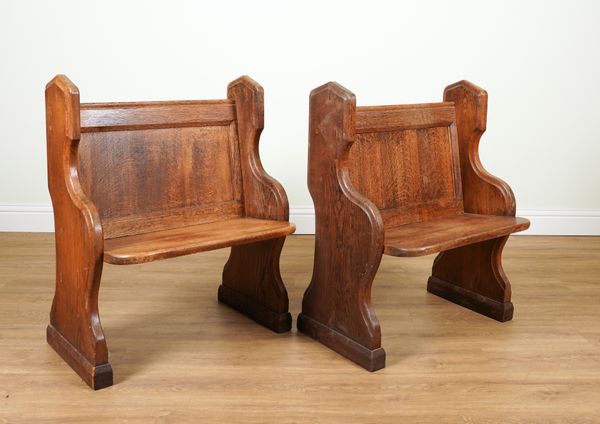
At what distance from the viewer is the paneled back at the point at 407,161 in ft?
9.05

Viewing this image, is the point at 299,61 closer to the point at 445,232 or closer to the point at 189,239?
the point at 445,232

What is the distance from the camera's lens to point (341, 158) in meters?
2.54

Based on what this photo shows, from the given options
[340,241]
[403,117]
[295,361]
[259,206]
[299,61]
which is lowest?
[295,361]

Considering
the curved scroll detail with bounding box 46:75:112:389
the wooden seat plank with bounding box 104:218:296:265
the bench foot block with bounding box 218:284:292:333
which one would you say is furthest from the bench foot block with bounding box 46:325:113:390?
the bench foot block with bounding box 218:284:292:333

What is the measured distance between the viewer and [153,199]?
2688 millimetres

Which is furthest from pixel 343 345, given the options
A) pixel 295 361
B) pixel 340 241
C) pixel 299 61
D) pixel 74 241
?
pixel 299 61

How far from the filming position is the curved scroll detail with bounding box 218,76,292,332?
9.10ft

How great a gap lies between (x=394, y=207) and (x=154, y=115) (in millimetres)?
1013

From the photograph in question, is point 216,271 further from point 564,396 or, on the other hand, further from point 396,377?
point 564,396

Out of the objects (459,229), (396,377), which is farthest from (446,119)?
(396,377)

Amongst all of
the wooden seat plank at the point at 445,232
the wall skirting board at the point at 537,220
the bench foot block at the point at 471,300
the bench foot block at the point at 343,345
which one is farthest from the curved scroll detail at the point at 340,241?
the wall skirting board at the point at 537,220

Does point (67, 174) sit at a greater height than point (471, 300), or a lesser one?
greater

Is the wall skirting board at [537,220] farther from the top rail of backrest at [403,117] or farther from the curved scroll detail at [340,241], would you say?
the curved scroll detail at [340,241]

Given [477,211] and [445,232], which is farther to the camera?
[477,211]
